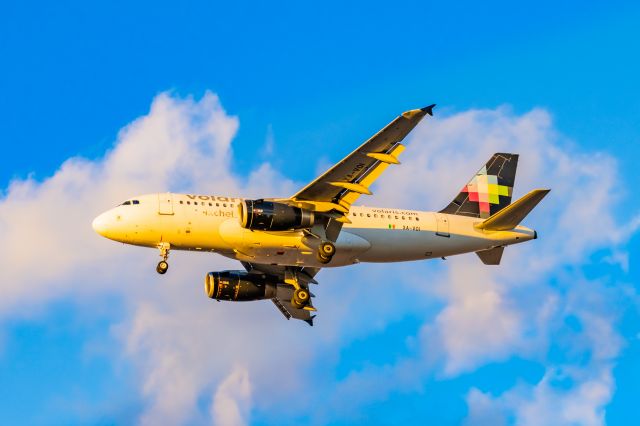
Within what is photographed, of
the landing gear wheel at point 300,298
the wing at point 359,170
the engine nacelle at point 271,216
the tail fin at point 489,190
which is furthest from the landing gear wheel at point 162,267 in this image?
the tail fin at point 489,190

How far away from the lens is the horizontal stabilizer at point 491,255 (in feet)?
230

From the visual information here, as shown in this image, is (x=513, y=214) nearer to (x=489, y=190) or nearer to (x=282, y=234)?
(x=489, y=190)

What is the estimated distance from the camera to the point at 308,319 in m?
75.4

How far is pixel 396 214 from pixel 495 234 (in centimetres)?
630

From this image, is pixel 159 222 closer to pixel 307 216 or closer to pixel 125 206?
pixel 125 206

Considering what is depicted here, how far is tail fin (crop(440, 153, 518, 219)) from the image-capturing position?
70.9m

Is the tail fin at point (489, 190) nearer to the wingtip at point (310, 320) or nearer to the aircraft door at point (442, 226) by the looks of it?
the aircraft door at point (442, 226)

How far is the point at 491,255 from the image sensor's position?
231 feet

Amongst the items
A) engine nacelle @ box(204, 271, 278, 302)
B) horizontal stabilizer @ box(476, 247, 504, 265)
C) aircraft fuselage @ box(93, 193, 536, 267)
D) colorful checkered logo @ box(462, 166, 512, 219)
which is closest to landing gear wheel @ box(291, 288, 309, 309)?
aircraft fuselage @ box(93, 193, 536, 267)

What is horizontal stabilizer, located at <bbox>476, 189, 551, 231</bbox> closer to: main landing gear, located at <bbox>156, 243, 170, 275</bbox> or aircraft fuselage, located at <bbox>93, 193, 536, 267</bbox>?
aircraft fuselage, located at <bbox>93, 193, 536, 267</bbox>

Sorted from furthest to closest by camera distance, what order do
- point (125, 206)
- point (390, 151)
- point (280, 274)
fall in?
point (280, 274)
point (125, 206)
point (390, 151)

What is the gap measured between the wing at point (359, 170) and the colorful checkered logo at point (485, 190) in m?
11.8

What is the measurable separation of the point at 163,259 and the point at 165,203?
3.03 metres

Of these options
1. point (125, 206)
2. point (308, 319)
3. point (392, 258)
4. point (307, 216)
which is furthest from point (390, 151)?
point (308, 319)
